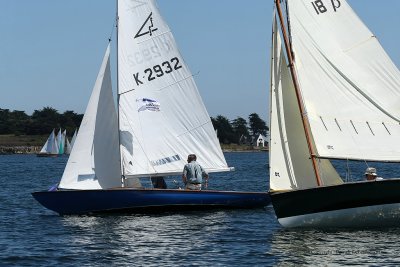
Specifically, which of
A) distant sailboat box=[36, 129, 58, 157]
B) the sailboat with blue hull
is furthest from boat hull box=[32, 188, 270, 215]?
distant sailboat box=[36, 129, 58, 157]

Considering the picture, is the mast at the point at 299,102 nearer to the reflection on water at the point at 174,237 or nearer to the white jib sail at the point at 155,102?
the reflection on water at the point at 174,237

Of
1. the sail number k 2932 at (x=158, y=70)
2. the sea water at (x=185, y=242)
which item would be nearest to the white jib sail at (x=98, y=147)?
the sail number k 2932 at (x=158, y=70)

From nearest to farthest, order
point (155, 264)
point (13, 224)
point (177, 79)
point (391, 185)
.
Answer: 1. point (155, 264)
2. point (391, 185)
3. point (13, 224)
4. point (177, 79)

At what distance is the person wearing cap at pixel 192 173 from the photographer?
96.1ft

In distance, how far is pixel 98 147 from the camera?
30.2 m

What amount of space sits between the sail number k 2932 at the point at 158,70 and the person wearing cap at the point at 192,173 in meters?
3.26

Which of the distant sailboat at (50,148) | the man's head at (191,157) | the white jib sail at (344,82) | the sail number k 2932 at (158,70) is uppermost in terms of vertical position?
the distant sailboat at (50,148)

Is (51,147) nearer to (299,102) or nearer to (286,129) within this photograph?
(286,129)

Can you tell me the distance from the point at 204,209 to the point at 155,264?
32.2ft

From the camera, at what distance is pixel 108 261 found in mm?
20453

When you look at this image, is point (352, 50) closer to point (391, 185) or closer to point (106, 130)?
point (391, 185)

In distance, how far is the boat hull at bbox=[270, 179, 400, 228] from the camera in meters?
23.0

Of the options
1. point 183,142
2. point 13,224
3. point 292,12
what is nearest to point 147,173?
point 183,142

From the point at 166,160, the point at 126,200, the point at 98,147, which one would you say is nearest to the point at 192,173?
the point at 166,160
